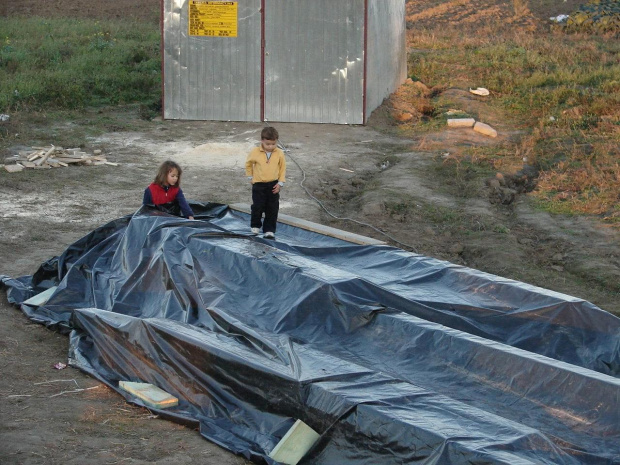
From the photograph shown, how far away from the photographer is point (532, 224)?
34.6 ft

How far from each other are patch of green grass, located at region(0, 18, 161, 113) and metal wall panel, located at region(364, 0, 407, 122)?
4.79 metres

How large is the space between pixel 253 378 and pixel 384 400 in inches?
37.4

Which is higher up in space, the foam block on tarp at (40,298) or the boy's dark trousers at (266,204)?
the boy's dark trousers at (266,204)

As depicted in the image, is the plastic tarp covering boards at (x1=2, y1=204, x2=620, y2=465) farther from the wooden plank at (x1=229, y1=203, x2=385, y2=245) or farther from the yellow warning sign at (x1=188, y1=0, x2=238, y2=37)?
the yellow warning sign at (x1=188, y1=0, x2=238, y2=37)

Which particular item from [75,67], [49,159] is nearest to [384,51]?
[75,67]

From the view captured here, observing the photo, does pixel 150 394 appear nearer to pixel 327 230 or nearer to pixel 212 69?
pixel 327 230

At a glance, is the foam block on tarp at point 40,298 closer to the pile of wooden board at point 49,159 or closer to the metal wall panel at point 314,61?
the pile of wooden board at point 49,159

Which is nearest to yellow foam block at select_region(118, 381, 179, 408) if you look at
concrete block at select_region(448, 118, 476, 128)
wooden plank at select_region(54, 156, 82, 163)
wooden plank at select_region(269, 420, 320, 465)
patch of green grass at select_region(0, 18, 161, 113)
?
wooden plank at select_region(269, 420, 320, 465)

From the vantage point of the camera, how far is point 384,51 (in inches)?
671

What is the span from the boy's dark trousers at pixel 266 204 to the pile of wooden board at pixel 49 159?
17.7ft

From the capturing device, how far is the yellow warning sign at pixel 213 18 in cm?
1572

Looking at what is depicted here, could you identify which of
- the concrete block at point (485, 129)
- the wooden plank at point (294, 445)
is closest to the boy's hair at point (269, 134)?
the wooden plank at point (294, 445)

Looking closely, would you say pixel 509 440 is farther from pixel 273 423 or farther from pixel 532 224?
pixel 532 224

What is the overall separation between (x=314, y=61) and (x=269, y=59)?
897 mm
